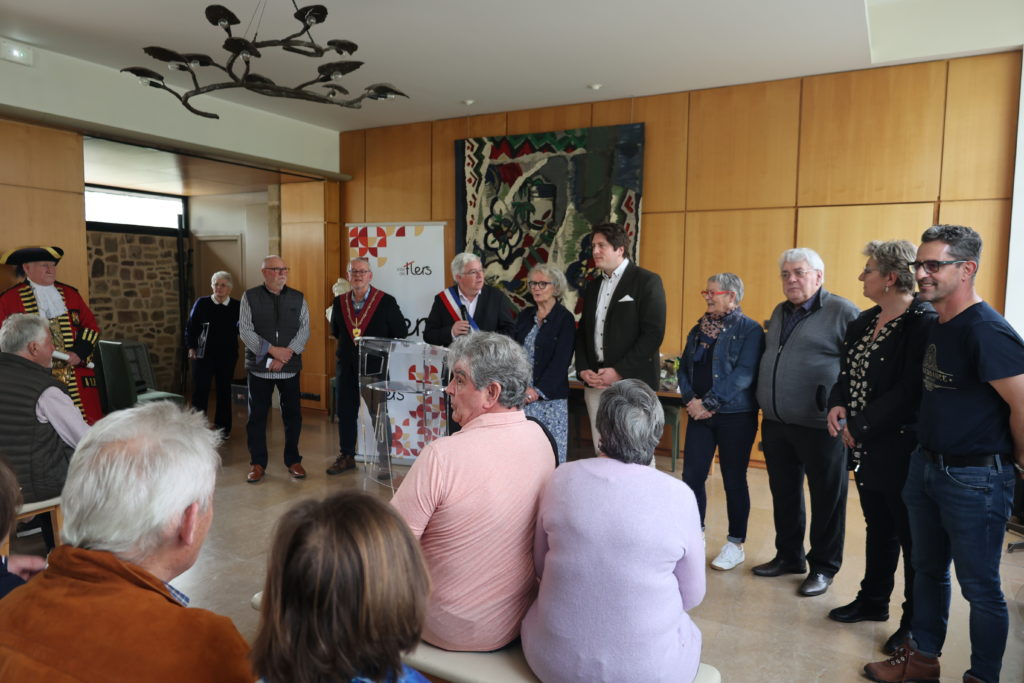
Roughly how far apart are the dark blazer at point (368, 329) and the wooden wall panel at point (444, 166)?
2.16 meters


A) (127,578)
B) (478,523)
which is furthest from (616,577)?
(127,578)

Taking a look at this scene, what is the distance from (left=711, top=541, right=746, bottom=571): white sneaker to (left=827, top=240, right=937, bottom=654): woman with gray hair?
61 cm

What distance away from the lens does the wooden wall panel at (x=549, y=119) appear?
6.20 m

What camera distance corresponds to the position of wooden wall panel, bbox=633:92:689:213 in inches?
227

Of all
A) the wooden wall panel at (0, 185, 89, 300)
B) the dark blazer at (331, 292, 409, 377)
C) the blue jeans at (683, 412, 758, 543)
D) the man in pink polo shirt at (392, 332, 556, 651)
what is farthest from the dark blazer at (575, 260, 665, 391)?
the wooden wall panel at (0, 185, 89, 300)

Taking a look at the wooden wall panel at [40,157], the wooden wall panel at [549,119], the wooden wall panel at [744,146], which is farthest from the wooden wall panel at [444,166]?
the wooden wall panel at [40,157]

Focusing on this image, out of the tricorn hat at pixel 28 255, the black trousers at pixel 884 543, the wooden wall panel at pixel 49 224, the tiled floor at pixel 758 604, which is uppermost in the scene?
the wooden wall panel at pixel 49 224

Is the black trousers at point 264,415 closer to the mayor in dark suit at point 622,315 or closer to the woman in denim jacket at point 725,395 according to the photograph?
the mayor in dark suit at point 622,315

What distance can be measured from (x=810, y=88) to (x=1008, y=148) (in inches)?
55.8

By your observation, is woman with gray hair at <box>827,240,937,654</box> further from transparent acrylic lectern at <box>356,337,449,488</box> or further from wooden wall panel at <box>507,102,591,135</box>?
wooden wall panel at <box>507,102,591,135</box>

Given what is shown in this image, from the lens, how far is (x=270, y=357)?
482cm

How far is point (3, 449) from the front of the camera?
8.78ft

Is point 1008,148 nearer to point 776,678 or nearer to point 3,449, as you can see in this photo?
point 776,678

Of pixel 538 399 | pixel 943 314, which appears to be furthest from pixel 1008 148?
pixel 538 399
